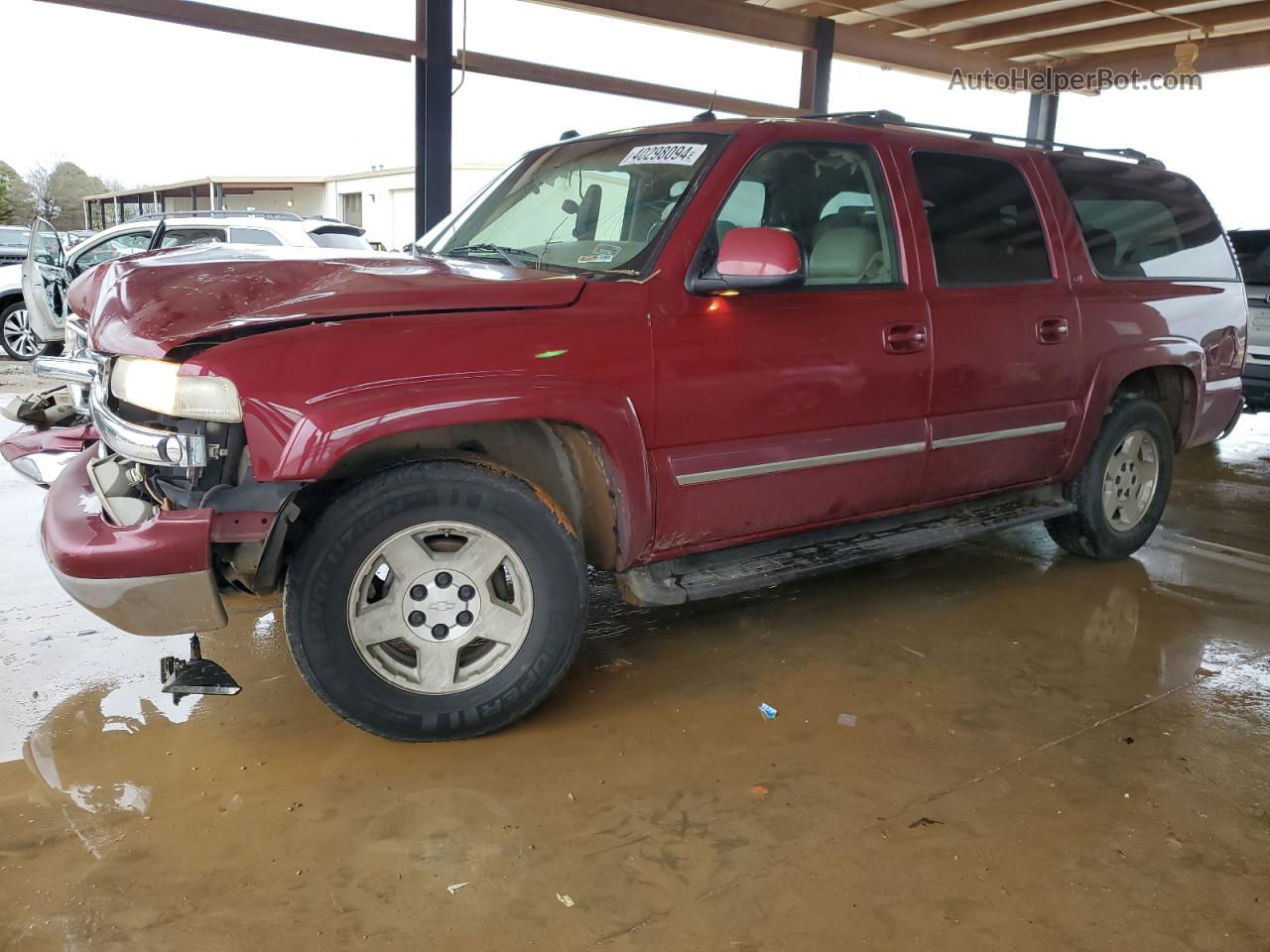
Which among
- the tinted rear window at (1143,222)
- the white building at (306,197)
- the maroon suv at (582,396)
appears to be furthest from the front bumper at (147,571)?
the white building at (306,197)

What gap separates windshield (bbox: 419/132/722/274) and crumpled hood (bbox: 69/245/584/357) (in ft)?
1.08

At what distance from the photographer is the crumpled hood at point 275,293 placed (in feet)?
8.24

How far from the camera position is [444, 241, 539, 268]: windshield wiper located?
134 inches

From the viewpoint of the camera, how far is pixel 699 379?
3080 millimetres

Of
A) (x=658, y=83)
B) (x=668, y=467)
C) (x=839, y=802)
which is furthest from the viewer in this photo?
(x=658, y=83)

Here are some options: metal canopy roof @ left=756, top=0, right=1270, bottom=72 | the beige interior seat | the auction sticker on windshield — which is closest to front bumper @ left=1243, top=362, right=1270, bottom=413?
metal canopy roof @ left=756, top=0, right=1270, bottom=72

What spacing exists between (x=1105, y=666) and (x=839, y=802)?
60.0 inches

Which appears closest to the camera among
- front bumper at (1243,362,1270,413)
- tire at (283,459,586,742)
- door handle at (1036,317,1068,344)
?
tire at (283,459,586,742)

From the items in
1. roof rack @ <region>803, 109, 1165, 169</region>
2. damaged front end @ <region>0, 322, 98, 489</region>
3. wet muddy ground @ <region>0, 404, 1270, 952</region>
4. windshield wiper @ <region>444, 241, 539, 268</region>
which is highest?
roof rack @ <region>803, 109, 1165, 169</region>

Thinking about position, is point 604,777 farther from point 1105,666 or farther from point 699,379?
point 1105,666

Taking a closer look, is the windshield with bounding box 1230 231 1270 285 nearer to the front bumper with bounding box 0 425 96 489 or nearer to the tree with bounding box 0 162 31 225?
the front bumper with bounding box 0 425 96 489

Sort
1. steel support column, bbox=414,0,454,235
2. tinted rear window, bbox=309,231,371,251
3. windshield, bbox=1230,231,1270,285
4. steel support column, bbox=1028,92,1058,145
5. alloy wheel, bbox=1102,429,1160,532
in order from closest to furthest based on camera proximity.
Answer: alloy wheel, bbox=1102,429,1160,532
windshield, bbox=1230,231,1270,285
steel support column, bbox=414,0,454,235
tinted rear window, bbox=309,231,371,251
steel support column, bbox=1028,92,1058,145

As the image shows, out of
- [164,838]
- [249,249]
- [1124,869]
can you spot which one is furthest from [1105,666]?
[249,249]

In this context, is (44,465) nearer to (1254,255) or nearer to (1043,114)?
(1254,255)
